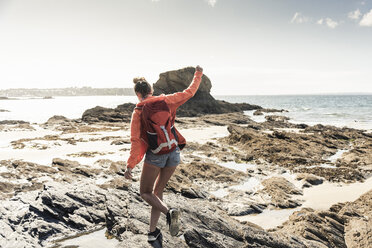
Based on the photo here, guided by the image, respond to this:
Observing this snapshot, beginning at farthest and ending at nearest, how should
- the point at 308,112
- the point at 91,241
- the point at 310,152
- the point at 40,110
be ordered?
the point at 40,110
the point at 308,112
the point at 310,152
the point at 91,241

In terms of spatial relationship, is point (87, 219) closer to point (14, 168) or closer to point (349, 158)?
point (14, 168)

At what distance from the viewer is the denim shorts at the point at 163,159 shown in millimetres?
3555

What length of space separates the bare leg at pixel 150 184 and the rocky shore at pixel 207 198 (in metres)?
0.73

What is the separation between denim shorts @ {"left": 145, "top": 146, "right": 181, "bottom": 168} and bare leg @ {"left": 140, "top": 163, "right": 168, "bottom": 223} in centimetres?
8

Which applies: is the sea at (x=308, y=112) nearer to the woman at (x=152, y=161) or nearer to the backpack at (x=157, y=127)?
the woman at (x=152, y=161)

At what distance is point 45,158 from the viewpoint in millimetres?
13344

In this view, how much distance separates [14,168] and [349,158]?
53.5ft

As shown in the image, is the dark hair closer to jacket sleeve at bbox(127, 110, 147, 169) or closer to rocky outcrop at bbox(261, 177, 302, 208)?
jacket sleeve at bbox(127, 110, 147, 169)

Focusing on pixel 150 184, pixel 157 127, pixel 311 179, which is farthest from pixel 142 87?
pixel 311 179

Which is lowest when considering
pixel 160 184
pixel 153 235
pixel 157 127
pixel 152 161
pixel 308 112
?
pixel 308 112

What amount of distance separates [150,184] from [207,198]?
4486 millimetres

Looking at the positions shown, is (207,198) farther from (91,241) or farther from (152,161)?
(152,161)

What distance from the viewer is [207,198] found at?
779 centimetres

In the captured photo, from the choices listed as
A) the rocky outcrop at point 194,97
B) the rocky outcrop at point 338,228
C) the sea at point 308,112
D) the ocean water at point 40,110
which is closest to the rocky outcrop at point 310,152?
the rocky outcrop at point 338,228
